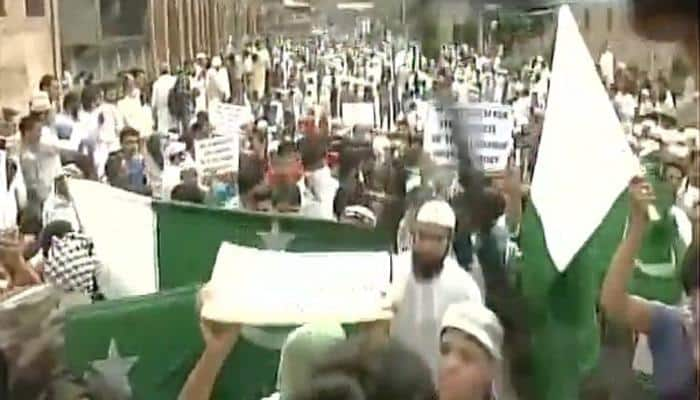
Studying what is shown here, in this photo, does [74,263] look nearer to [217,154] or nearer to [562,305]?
[217,154]

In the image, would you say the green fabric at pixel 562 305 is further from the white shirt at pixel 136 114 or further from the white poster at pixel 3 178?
the white poster at pixel 3 178

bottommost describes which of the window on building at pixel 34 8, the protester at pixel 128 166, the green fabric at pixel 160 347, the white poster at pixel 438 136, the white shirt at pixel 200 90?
the green fabric at pixel 160 347

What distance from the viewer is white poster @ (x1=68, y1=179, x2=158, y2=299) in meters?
0.99

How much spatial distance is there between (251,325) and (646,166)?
0.30 m

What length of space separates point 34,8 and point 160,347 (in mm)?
279

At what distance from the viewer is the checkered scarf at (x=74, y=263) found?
1.00 m

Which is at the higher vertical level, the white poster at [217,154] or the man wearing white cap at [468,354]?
the white poster at [217,154]

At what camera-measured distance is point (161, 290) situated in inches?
38.5

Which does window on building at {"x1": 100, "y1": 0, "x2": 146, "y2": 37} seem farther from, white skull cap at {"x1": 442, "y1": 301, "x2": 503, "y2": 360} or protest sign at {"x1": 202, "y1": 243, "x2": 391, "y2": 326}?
→ white skull cap at {"x1": 442, "y1": 301, "x2": 503, "y2": 360}

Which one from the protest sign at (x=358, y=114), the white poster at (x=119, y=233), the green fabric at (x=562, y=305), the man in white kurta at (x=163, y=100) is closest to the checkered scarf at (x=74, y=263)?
the white poster at (x=119, y=233)

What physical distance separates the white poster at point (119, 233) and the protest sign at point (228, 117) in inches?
3.3

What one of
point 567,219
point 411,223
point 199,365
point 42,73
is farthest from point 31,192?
point 567,219

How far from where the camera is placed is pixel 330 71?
0.91 metres

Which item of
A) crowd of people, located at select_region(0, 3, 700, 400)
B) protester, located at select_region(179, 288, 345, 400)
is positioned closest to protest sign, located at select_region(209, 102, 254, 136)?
crowd of people, located at select_region(0, 3, 700, 400)
